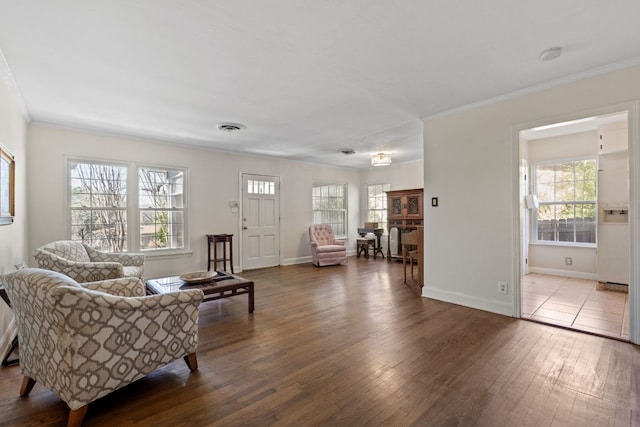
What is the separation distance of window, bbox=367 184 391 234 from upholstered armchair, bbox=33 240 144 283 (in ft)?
18.9

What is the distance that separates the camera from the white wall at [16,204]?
257cm

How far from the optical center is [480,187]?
11.5 ft

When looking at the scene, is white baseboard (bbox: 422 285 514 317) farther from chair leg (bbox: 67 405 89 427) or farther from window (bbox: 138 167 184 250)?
window (bbox: 138 167 184 250)

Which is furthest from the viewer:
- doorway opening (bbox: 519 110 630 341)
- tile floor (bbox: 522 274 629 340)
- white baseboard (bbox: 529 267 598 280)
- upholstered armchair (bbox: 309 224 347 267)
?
upholstered armchair (bbox: 309 224 347 267)

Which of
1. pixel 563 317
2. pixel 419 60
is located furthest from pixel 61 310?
pixel 563 317

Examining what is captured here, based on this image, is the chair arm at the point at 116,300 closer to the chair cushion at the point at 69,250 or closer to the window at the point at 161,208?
the chair cushion at the point at 69,250

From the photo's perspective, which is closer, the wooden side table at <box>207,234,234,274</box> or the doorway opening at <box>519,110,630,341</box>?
the doorway opening at <box>519,110,630,341</box>

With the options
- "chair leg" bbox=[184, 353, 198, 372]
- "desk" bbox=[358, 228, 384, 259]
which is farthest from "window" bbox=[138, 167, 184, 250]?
"desk" bbox=[358, 228, 384, 259]

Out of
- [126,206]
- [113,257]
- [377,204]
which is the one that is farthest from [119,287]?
[377,204]

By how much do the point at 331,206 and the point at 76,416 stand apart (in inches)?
259

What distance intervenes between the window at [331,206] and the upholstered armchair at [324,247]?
22.6 inches

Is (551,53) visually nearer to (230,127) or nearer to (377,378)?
(377,378)

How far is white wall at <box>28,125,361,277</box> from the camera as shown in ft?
13.5

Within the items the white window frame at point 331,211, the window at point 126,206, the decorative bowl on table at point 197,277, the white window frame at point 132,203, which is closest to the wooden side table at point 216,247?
the window at point 126,206
